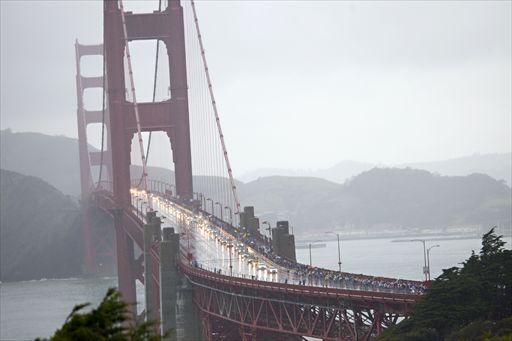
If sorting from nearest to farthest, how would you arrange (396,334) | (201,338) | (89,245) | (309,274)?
(396,334)
(309,274)
(201,338)
(89,245)

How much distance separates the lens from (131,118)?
9700cm

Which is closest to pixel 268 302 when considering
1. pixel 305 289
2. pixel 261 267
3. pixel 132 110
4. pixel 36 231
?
pixel 305 289

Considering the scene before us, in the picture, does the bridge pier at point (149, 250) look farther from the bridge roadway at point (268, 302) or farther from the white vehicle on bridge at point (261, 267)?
the white vehicle on bridge at point (261, 267)

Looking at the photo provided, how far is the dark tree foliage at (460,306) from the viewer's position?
119 ft

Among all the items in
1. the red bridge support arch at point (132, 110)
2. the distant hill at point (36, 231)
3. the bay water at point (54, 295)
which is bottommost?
the bay water at point (54, 295)

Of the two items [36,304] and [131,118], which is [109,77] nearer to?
[131,118]

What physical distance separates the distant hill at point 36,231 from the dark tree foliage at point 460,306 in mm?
122766

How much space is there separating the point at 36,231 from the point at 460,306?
446ft

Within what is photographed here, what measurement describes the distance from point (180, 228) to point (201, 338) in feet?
65.9

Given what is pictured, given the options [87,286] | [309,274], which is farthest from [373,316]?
[87,286]

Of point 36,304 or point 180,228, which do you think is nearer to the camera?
point 180,228

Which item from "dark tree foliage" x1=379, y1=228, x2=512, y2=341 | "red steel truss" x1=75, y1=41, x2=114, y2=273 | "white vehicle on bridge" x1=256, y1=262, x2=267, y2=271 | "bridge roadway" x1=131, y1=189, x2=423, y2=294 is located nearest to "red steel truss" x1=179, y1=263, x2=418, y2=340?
"bridge roadway" x1=131, y1=189, x2=423, y2=294

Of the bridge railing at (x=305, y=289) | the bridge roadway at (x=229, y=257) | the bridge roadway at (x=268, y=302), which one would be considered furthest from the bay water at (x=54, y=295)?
the bridge railing at (x=305, y=289)

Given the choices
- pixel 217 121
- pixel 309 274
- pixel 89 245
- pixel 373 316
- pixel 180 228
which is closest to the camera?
pixel 373 316
